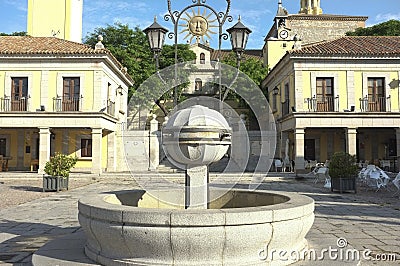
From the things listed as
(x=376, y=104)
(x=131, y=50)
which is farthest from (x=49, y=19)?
(x=376, y=104)

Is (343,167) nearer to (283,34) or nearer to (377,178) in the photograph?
(377,178)

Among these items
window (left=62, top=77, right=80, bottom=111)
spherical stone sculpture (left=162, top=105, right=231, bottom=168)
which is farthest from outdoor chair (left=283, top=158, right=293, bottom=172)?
spherical stone sculpture (left=162, top=105, right=231, bottom=168)

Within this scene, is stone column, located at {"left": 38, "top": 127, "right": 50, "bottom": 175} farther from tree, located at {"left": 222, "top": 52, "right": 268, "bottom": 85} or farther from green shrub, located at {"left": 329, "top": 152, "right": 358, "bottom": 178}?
tree, located at {"left": 222, "top": 52, "right": 268, "bottom": 85}

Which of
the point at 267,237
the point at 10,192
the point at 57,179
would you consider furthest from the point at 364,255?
the point at 10,192

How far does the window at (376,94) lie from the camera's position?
23.7 m

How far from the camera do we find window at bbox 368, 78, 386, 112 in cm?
2369

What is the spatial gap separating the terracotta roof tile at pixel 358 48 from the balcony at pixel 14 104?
16793 mm

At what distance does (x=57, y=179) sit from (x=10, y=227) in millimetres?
7501

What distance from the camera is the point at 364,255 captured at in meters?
5.48

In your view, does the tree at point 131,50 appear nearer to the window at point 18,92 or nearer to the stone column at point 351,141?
the window at point 18,92

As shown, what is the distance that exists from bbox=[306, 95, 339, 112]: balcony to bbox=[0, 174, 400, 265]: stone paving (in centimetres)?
1142

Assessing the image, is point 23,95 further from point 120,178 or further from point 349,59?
point 349,59

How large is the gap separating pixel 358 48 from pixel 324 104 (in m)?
4.34

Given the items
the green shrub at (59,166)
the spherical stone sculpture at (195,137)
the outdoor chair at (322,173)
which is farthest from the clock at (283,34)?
the spherical stone sculpture at (195,137)
